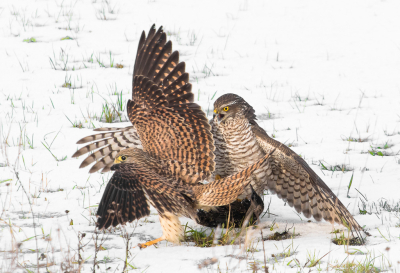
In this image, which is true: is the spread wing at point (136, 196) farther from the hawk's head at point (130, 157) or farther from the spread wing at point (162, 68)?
the spread wing at point (162, 68)

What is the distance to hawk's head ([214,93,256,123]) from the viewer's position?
5.31 meters

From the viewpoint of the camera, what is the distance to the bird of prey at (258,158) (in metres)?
5.02

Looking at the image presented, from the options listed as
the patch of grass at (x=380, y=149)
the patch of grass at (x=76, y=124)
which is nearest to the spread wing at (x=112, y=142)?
the patch of grass at (x=76, y=124)

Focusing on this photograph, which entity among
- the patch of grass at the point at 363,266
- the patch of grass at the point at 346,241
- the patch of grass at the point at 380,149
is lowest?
the patch of grass at the point at 346,241

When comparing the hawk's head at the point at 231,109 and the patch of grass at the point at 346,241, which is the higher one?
the hawk's head at the point at 231,109

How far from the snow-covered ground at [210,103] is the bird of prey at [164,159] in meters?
0.37

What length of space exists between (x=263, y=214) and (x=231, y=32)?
6.68m

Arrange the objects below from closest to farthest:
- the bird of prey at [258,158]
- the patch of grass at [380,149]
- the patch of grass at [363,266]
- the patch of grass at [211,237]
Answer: the patch of grass at [363,266] < the patch of grass at [211,237] < the bird of prey at [258,158] < the patch of grass at [380,149]

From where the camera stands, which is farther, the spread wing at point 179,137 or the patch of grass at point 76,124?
the patch of grass at point 76,124

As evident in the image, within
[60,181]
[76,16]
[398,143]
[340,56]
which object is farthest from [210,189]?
[76,16]

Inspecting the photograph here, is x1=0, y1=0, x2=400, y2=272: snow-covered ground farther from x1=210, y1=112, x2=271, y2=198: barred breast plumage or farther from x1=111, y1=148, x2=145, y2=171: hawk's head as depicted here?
x1=111, y1=148, x2=145, y2=171: hawk's head

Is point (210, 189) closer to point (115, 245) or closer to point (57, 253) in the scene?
point (115, 245)

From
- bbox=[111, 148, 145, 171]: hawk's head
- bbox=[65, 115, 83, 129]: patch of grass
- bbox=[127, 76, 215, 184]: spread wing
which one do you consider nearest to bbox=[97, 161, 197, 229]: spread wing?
bbox=[111, 148, 145, 171]: hawk's head

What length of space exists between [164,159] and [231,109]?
109 centimetres
